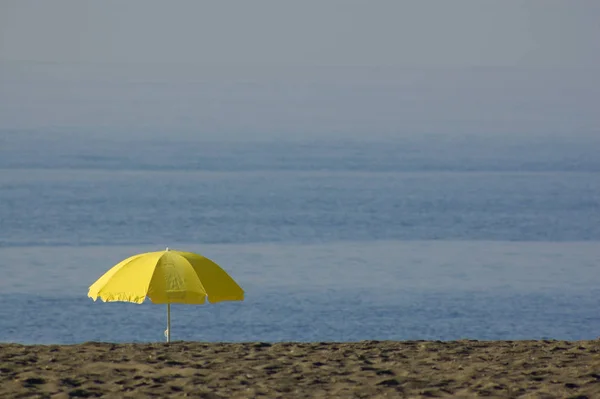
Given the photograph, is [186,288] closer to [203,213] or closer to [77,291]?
[77,291]

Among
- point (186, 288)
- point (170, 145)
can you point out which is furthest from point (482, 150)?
point (186, 288)

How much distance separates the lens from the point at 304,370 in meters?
11.4

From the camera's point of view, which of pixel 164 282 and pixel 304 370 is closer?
pixel 304 370

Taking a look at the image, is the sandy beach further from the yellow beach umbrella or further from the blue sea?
the blue sea

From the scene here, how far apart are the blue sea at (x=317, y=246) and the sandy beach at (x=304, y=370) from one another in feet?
62.0

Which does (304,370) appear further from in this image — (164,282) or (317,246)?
(317,246)

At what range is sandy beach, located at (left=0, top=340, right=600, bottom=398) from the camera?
411 inches

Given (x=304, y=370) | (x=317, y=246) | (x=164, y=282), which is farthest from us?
(x=317, y=246)

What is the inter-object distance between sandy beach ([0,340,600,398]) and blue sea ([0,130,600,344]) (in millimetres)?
18906

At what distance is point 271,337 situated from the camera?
31.9 m

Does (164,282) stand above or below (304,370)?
above

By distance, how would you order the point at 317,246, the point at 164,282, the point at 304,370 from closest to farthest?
1. the point at 304,370
2. the point at 164,282
3. the point at 317,246

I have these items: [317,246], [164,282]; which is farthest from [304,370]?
[317,246]

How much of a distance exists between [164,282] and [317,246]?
41.4 metres
